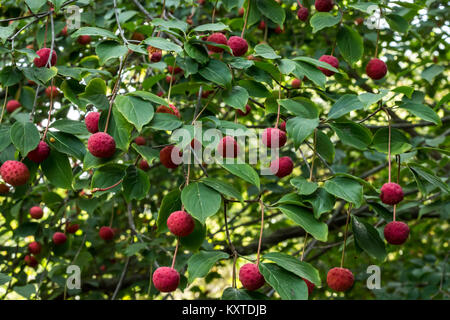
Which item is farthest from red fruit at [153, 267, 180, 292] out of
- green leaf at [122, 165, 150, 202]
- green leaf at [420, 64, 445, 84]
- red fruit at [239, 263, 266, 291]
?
green leaf at [420, 64, 445, 84]

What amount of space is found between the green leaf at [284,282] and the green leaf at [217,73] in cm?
55

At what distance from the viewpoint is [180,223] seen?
1.20 metres

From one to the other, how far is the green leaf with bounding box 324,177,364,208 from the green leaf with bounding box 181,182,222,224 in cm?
31

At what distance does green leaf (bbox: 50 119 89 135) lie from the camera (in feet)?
4.64

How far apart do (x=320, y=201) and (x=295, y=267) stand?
21 cm

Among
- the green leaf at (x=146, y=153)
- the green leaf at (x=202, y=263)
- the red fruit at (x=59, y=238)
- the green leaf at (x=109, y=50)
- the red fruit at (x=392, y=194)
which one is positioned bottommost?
the red fruit at (x=59, y=238)

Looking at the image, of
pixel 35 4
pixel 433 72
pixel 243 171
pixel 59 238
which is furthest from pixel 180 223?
pixel 433 72

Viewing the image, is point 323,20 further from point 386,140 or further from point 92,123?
point 92,123

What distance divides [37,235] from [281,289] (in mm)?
1766

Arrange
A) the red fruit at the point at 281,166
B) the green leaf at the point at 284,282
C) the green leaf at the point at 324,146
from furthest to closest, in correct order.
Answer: the green leaf at the point at 324,146 → the red fruit at the point at 281,166 → the green leaf at the point at 284,282

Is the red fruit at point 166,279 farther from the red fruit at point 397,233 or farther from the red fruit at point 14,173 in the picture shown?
the red fruit at point 397,233

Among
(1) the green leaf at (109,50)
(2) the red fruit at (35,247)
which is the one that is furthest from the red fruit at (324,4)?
(2) the red fruit at (35,247)

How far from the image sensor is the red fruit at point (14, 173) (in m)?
1.27

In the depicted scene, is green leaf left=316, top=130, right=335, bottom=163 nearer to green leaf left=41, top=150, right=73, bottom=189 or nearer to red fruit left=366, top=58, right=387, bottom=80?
red fruit left=366, top=58, right=387, bottom=80
